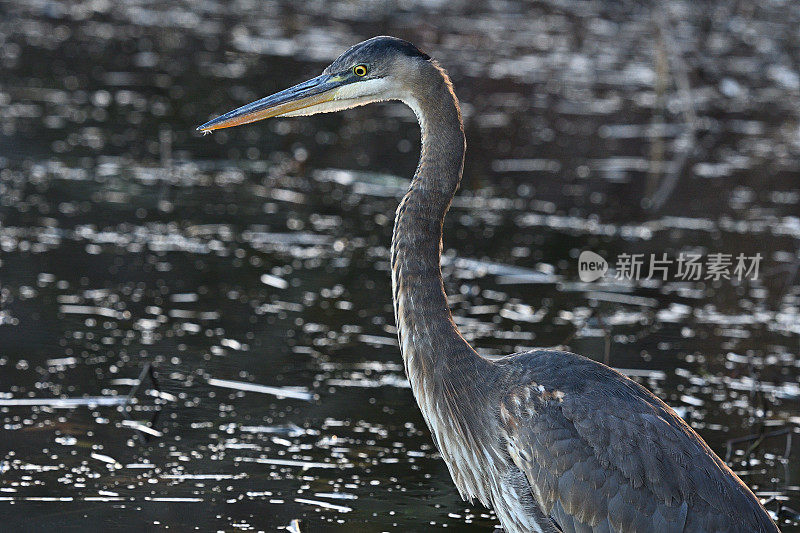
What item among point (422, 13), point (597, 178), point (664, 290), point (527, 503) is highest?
point (422, 13)

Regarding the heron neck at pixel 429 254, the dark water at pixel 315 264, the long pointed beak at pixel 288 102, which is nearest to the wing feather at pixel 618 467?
the heron neck at pixel 429 254

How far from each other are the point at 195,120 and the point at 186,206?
260cm

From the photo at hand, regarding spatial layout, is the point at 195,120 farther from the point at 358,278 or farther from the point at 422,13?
the point at 422,13

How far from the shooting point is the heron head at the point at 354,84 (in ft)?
14.5

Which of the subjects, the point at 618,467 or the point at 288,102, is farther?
the point at 288,102

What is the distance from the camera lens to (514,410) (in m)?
4.16

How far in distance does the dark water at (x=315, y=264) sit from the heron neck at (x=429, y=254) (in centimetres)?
79

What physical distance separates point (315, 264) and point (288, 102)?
3.17m

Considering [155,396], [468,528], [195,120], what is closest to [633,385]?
[468,528]

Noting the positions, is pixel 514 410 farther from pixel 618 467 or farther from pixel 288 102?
pixel 288 102

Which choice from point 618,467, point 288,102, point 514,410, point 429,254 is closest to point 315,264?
point 288,102

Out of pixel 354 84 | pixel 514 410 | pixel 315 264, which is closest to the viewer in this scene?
pixel 514 410

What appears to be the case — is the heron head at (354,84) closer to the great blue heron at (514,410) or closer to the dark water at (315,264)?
the great blue heron at (514,410)

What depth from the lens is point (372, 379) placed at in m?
6.11
